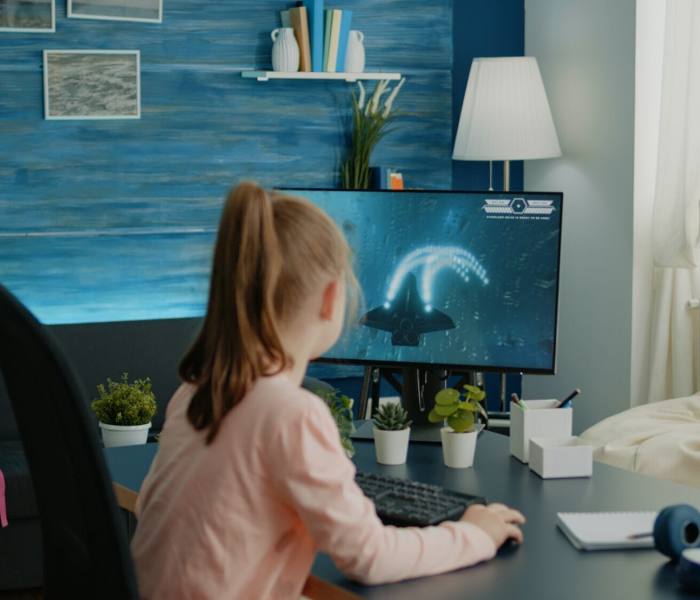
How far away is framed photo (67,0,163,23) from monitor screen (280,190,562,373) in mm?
2278

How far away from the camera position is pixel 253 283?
58.1 inches

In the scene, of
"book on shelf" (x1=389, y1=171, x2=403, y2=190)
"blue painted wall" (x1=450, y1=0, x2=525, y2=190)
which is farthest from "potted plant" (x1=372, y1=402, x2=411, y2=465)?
"blue painted wall" (x1=450, y1=0, x2=525, y2=190)

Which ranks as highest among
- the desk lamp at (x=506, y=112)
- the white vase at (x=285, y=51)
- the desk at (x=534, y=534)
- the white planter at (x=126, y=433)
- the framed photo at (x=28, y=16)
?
the framed photo at (x=28, y=16)

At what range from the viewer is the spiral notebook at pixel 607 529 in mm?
1688

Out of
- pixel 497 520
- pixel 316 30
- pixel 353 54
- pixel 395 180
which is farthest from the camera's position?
pixel 395 180

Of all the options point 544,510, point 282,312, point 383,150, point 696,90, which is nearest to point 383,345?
point 544,510

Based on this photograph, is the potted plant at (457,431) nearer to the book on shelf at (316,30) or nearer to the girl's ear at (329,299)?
the girl's ear at (329,299)

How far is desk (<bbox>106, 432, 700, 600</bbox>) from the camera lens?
1.54 metres

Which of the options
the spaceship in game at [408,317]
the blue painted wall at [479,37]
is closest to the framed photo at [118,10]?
the blue painted wall at [479,37]

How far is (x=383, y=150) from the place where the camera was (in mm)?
5047

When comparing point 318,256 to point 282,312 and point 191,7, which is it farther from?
point 191,7

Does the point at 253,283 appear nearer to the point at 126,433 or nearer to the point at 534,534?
the point at 534,534

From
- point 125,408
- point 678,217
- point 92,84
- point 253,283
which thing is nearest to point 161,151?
point 92,84

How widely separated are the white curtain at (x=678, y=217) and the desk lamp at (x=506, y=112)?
1.57 feet
